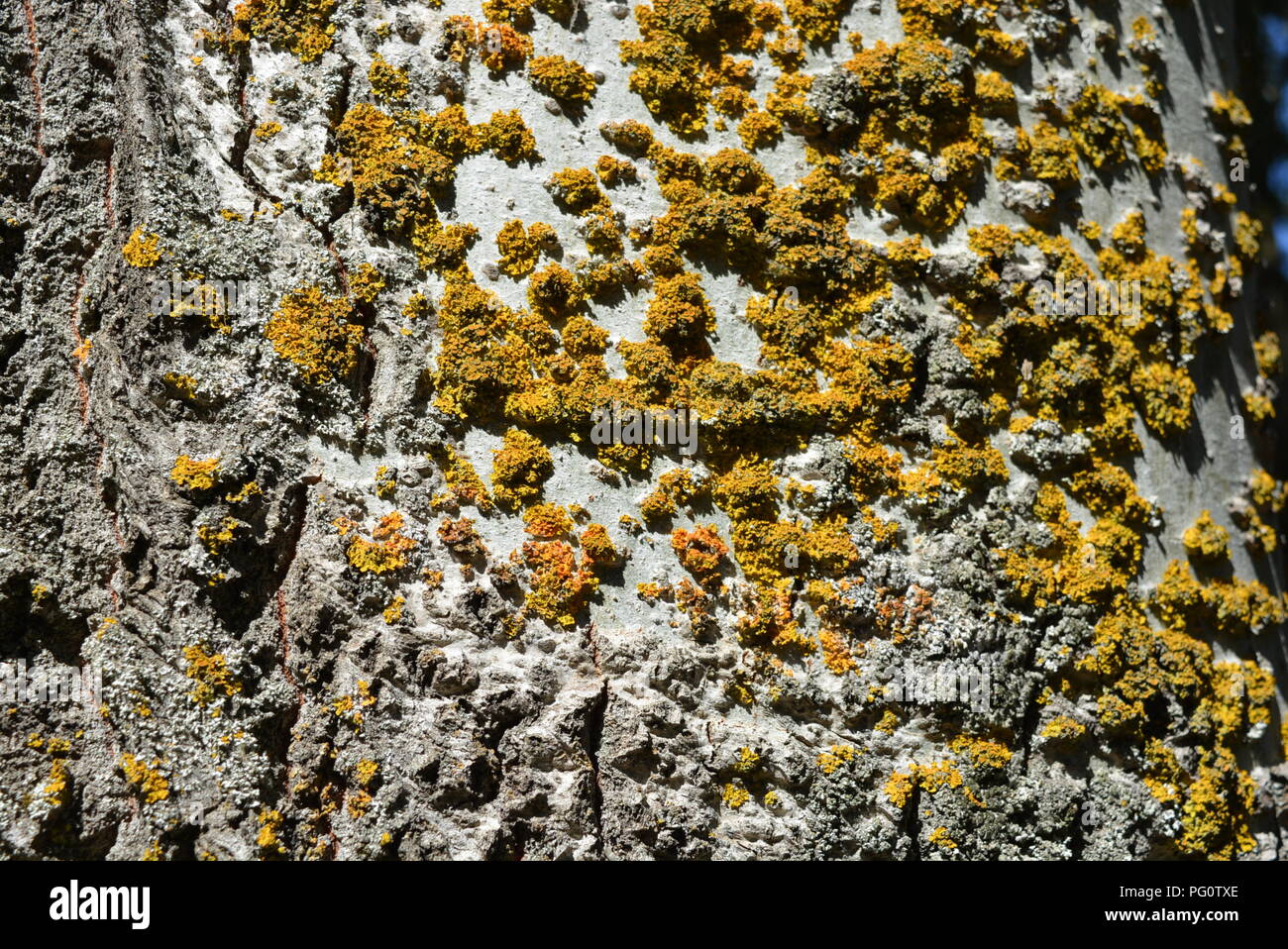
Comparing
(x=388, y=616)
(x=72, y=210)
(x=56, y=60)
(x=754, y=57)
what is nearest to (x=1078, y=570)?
(x=754, y=57)

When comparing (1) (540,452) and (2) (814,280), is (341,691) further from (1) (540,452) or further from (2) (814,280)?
(2) (814,280)

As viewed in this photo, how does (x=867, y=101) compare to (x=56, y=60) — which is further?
(x=867, y=101)

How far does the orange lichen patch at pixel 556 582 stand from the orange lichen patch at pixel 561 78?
1.31m

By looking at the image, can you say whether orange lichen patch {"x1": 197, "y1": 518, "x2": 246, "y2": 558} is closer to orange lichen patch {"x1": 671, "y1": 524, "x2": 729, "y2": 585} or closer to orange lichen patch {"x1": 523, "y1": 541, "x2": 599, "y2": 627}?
orange lichen patch {"x1": 523, "y1": 541, "x2": 599, "y2": 627}

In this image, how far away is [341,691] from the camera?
2592mm

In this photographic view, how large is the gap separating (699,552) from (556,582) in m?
0.41

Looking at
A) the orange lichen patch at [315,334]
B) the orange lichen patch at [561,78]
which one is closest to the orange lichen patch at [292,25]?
the orange lichen patch at [561,78]

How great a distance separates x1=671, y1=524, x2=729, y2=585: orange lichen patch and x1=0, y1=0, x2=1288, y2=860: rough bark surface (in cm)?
2

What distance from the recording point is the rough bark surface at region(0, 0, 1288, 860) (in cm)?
259

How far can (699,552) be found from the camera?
275 centimetres

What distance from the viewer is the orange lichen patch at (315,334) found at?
8.87 feet

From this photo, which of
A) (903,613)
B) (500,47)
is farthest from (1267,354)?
(500,47)

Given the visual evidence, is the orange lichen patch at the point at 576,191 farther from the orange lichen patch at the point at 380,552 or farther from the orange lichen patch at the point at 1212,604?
the orange lichen patch at the point at 1212,604

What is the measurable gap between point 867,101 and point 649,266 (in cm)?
85
